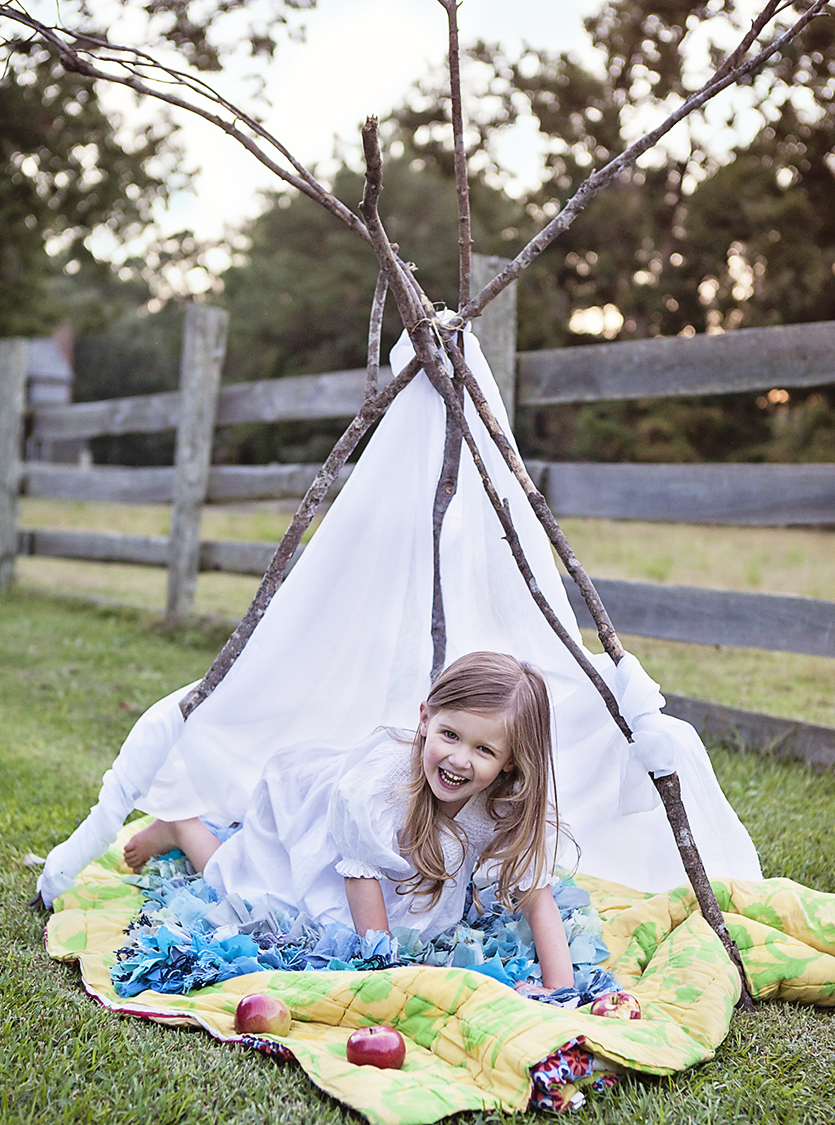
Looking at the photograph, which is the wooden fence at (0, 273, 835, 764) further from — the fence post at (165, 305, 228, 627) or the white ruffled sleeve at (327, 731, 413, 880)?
the white ruffled sleeve at (327, 731, 413, 880)

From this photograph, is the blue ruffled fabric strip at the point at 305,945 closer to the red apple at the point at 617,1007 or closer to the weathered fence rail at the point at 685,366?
the red apple at the point at 617,1007

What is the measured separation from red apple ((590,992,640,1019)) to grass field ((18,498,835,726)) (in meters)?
2.30

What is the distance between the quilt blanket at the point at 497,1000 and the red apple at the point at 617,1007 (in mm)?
30

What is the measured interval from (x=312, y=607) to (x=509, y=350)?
6.41 ft

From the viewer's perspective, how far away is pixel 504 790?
2014 millimetres

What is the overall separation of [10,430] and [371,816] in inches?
217

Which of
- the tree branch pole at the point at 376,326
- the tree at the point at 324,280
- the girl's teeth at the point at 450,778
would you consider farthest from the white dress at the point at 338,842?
the tree at the point at 324,280

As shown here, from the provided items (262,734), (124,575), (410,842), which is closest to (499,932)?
(410,842)

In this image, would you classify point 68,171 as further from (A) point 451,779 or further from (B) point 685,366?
(A) point 451,779

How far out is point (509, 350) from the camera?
3949mm

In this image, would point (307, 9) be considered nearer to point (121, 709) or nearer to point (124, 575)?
point (121, 709)

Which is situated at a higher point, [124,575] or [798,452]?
[798,452]

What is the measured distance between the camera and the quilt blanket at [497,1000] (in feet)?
4.76

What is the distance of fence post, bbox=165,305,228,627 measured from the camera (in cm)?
523
